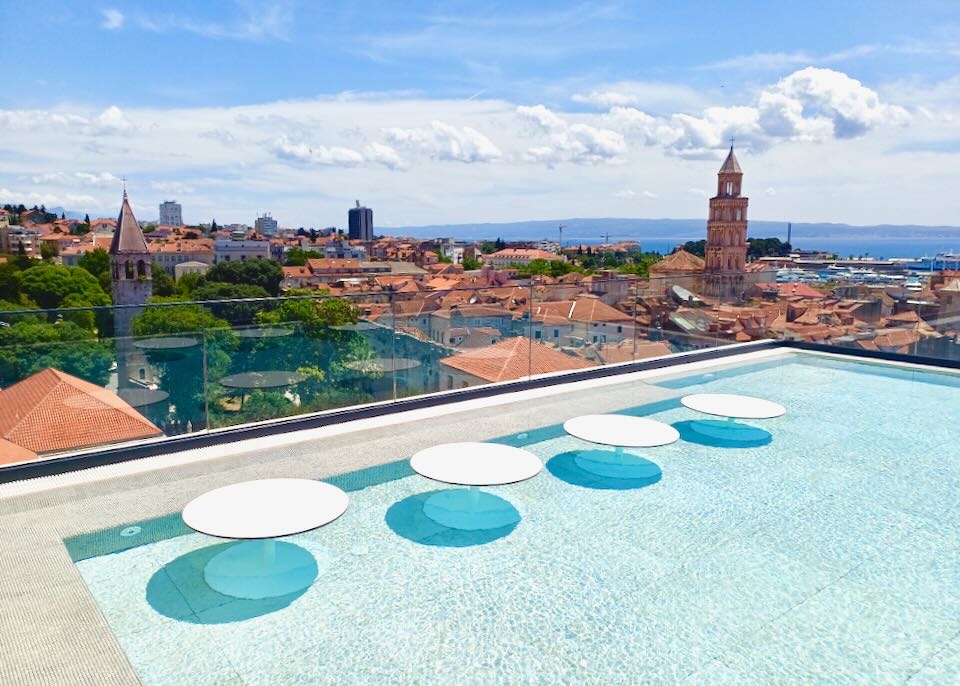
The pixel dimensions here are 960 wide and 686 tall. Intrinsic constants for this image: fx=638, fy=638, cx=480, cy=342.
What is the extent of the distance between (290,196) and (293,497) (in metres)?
87.9

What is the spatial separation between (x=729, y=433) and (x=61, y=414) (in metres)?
5.57

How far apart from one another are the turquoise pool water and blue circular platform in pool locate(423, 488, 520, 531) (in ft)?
0.34

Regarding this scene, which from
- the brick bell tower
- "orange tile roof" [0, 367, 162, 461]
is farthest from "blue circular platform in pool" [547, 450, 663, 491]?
the brick bell tower

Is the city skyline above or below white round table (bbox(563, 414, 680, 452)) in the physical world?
above

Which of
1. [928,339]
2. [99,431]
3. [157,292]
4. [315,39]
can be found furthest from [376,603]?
[157,292]

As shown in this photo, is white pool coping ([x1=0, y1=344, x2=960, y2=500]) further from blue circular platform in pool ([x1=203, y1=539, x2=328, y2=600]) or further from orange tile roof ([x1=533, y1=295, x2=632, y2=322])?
blue circular platform in pool ([x1=203, y1=539, x2=328, y2=600])

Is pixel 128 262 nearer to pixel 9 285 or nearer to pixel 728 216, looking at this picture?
pixel 9 285

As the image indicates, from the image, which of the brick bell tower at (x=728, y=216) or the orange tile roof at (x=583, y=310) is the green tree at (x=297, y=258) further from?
the orange tile roof at (x=583, y=310)

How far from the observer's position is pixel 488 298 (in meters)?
7.32

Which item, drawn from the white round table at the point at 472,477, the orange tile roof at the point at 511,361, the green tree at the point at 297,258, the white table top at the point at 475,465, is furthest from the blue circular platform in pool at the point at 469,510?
the green tree at the point at 297,258

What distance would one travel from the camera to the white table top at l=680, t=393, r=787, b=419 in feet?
18.8

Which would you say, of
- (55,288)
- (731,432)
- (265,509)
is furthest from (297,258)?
(265,509)

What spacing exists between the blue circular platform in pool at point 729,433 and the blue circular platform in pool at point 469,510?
→ 2397 mm

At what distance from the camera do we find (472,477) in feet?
13.2
